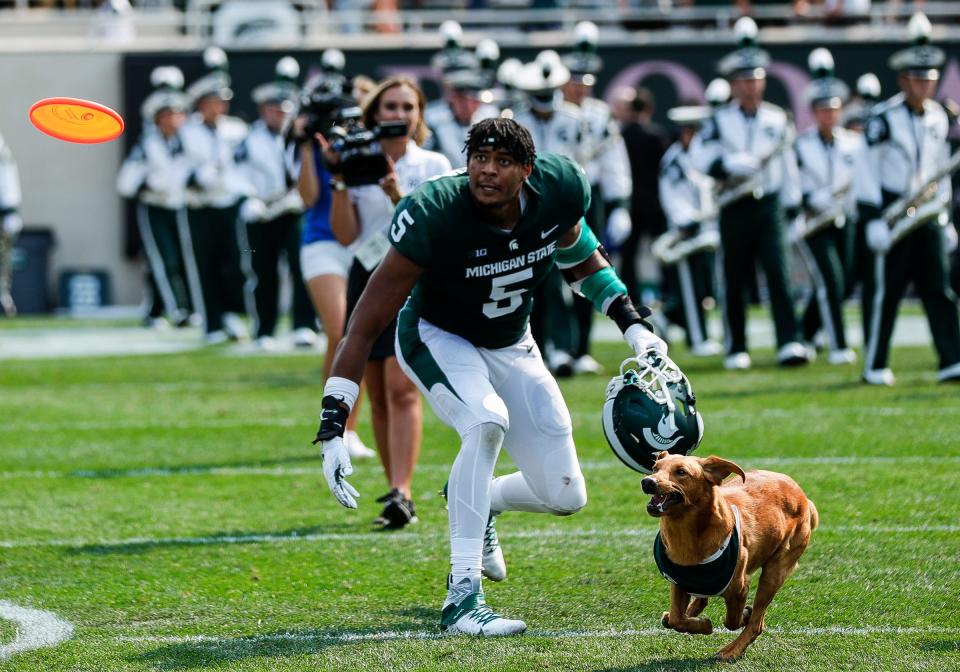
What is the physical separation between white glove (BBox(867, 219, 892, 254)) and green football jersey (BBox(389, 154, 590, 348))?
5.87m

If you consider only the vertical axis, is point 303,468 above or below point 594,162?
below

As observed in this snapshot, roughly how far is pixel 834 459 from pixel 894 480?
641mm

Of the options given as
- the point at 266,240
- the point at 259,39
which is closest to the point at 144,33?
the point at 259,39

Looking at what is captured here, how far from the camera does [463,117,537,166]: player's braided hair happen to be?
4.98m

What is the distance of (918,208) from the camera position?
10.8 m

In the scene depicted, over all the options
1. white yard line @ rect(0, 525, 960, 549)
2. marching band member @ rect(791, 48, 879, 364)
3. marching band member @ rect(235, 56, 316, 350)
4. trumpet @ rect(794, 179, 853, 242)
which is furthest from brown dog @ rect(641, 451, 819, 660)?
marching band member @ rect(235, 56, 316, 350)

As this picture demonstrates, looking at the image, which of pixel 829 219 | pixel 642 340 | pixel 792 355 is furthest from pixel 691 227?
pixel 642 340

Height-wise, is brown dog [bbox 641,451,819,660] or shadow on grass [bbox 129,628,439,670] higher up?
brown dog [bbox 641,451,819,660]

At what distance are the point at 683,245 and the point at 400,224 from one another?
378 inches

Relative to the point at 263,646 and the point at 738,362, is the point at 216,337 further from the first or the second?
the point at 263,646

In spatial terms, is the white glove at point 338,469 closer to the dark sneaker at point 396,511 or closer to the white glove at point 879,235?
the dark sneaker at point 396,511

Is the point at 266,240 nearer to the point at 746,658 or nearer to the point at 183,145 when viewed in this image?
the point at 183,145

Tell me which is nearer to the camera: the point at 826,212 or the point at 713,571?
the point at 713,571

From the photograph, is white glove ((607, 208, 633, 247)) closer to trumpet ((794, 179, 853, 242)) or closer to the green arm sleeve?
trumpet ((794, 179, 853, 242))
